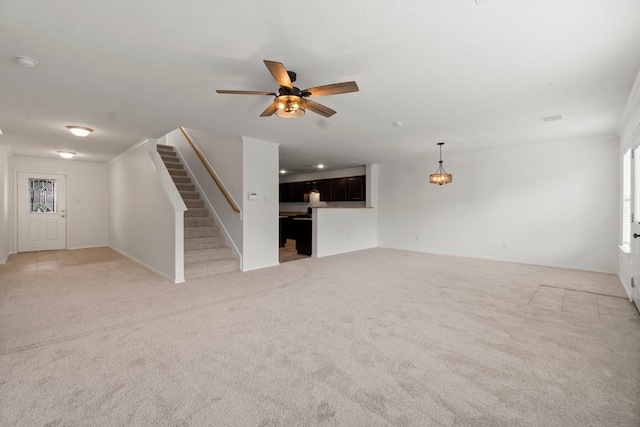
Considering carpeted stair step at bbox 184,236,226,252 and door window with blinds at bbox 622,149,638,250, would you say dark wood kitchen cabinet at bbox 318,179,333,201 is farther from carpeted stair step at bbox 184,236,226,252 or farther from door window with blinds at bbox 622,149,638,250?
door window with blinds at bbox 622,149,638,250

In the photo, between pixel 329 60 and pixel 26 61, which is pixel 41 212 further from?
pixel 329 60

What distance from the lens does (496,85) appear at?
2980 millimetres

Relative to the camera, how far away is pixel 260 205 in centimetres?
552

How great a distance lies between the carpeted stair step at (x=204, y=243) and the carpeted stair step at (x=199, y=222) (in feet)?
1.55

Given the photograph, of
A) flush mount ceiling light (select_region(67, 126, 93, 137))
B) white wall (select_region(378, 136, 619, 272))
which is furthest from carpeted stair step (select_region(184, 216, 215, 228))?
white wall (select_region(378, 136, 619, 272))

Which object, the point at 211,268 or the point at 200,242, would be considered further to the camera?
the point at 200,242

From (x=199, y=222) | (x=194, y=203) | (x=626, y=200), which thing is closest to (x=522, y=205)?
(x=626, y=200)

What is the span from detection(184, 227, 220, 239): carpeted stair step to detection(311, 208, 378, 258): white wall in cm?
221

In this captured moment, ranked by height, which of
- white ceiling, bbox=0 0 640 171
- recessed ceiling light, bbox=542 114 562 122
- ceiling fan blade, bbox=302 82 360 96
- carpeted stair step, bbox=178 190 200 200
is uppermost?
recessed ceiling light, bbox=542 114 562 122

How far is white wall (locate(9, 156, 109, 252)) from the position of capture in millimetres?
7652

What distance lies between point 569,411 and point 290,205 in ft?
32.2

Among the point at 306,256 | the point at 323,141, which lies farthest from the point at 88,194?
the point at 323,141

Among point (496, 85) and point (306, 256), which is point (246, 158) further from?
point (496, 85)

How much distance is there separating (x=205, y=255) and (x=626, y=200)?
6678 mm
